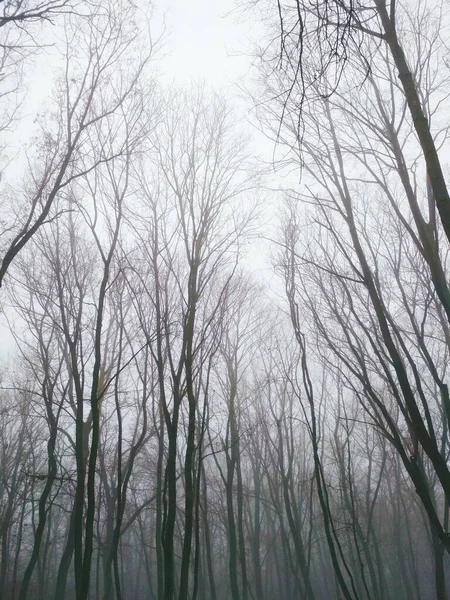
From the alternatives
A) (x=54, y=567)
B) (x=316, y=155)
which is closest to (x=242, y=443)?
(x=316, y=155)

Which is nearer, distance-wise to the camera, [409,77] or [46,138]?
[409,77]

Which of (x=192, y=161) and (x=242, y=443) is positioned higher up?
(x=192, y=161)

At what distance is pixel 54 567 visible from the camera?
32.0 metres

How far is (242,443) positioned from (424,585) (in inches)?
1063

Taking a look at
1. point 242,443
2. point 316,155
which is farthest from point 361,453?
point 316,155

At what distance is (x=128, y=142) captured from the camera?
18.4 ft

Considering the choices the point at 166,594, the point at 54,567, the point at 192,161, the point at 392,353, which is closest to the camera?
the point at 392,353

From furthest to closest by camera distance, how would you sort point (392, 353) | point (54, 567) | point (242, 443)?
point (54, 567) < point (242, 443) < point (392, 353)

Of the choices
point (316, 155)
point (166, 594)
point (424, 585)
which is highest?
point (316, 155)

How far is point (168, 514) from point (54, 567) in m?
34.6

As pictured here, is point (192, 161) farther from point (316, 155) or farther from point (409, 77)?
point (409, 77)

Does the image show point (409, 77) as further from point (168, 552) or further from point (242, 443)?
point (242, 443)

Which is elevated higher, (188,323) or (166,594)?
(188,323)

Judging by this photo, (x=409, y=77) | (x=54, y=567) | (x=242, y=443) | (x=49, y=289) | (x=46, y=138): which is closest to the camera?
(x=409, y=77)
